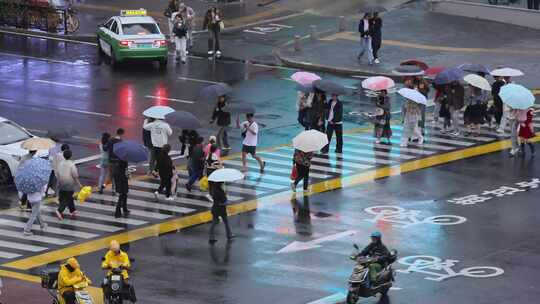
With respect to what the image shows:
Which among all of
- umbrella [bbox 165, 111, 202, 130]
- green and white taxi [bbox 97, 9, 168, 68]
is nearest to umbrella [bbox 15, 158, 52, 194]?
umbrella [bbox 165, 111, 202, 130]

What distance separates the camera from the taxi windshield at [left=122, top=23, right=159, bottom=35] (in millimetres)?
Answer: 49281

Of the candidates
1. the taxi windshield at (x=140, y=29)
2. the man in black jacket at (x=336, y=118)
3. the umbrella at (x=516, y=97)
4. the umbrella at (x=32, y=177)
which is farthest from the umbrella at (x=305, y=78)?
the taxi windshield at (x=140, y=29)

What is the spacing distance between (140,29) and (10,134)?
14.2 meters

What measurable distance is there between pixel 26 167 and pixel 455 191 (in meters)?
9.82

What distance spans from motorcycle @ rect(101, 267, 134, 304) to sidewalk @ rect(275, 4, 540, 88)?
913 inches

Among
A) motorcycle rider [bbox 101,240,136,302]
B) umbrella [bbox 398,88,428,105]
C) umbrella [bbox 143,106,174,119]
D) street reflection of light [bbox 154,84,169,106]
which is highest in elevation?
umbrella [bbox 398,88,428,105]

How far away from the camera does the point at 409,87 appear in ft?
131

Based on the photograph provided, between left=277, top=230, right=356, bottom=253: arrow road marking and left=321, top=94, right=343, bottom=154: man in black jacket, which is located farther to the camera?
left=321, top=94, right=343, bottom=154: man in black jacket

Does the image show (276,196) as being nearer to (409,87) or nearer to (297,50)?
(409,87)

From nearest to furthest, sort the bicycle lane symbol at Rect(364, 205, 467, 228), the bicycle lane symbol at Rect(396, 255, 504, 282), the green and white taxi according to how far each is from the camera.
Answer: the bicycle lane symbol at Rect(396, 255, 504, 282), the bicycle lane symbol at Rect(364, 205, 467, 228), the green and white taxi

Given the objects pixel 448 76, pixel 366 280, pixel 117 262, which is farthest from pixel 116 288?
pixel 448 76

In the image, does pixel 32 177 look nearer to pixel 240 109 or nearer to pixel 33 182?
pixel 33 182

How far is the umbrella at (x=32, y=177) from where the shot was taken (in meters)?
30.9

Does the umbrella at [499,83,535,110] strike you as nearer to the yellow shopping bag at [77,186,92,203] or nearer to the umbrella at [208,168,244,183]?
the umbrella at [208,168,244,183]
